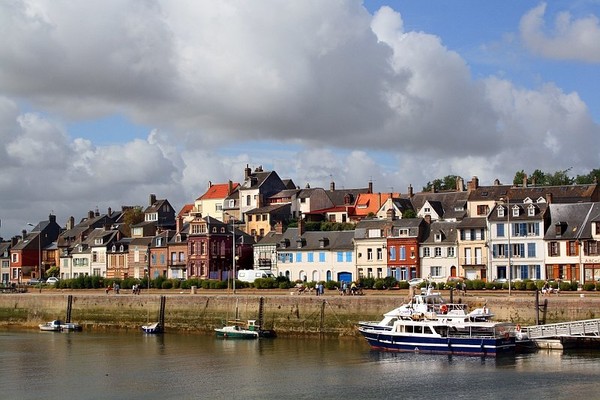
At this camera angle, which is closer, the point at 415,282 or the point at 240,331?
the point at 240,331

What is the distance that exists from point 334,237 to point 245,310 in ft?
90.6

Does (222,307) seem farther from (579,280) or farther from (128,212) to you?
(128,212)

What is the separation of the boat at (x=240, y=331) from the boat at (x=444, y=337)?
40.3 feet

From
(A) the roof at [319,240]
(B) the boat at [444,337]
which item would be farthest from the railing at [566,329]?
(A) the roof at [319,240]

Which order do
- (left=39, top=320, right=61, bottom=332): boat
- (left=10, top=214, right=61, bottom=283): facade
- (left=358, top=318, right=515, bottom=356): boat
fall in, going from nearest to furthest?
1. (left=358, top=318, right=515, bottom=356): boat
2. (left=39, top=320, right=61, bottom=332): boat
3. (left=10, top=214, right=61, bottom=283): facade

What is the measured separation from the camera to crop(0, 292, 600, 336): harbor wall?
231ft

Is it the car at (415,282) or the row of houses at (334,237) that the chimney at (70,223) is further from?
the car at (415,282)

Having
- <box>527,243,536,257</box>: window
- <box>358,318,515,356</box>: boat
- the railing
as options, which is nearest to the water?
<box>358,318,515,356</box>: boat

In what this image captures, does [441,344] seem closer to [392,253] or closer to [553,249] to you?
[553,249]

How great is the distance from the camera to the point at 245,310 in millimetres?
83625

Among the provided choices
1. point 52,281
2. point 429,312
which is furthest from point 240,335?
point 52,281

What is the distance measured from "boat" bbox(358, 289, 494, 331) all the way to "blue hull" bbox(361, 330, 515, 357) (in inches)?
31.9

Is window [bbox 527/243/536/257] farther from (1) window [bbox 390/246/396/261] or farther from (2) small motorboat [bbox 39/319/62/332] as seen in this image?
(2) small motorboat [bbox 39/319/62/332]

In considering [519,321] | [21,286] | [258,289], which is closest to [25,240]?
[21,286]
